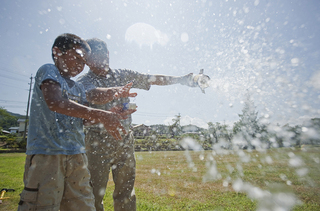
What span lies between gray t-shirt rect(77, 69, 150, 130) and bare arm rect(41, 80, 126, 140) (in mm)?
647

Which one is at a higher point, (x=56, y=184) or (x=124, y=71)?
(x=124, y=71)

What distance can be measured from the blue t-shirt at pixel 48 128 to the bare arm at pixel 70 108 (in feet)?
0.25

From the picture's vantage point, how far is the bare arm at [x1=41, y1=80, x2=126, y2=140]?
4.58 ft

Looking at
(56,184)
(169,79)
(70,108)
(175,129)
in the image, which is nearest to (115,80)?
(169,79)

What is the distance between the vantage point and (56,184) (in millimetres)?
1431

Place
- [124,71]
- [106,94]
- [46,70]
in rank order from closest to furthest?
1. [46,70]
2. [106,94]
3. [124,71]

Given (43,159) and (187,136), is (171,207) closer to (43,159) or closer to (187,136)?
(43,159)

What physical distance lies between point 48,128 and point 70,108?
332mm

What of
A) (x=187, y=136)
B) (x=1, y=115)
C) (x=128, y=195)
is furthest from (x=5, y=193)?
(x=1, y=115)

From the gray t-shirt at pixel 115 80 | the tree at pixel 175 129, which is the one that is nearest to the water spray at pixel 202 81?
the gray t-shirt at pixel 115 80

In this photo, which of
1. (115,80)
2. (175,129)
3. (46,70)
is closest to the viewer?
(46,70)

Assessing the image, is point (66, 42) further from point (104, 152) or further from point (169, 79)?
point (169, 79)

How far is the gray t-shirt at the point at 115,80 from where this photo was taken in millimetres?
2238

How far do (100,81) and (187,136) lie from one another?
68.7ft
